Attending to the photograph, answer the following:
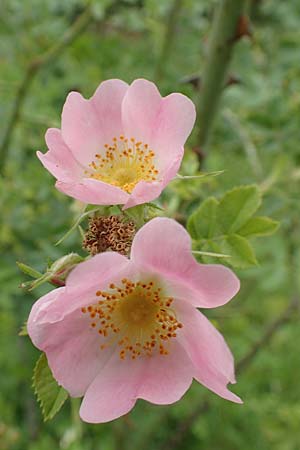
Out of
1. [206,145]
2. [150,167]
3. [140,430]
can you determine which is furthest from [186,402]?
[150,167]

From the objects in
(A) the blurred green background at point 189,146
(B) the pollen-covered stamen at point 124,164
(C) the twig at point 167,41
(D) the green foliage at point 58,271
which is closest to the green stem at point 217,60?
(A) the blurred green background at point 189,146

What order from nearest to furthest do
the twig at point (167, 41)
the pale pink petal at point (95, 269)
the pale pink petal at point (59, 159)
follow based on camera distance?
the pale pink petal at point (95, 269)
the pale pink petal at point (59, 159)
the twig at point (167, 41)

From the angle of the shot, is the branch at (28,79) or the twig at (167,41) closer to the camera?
the branch at (28,79)

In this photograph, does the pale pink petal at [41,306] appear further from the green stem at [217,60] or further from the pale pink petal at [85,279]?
the green stem at [217,60]

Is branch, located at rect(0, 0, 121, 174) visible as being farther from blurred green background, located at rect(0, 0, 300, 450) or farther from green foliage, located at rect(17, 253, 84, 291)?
green foliage, located at rect(17, 253, 84, 291)

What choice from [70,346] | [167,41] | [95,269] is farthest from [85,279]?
[167,41]

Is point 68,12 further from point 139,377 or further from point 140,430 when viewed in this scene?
point 139,377

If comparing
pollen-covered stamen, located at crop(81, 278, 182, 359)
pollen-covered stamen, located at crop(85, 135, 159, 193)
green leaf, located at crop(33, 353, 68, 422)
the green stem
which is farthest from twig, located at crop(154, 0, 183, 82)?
green leaf, located at crop(33, 353, 68, 422)
